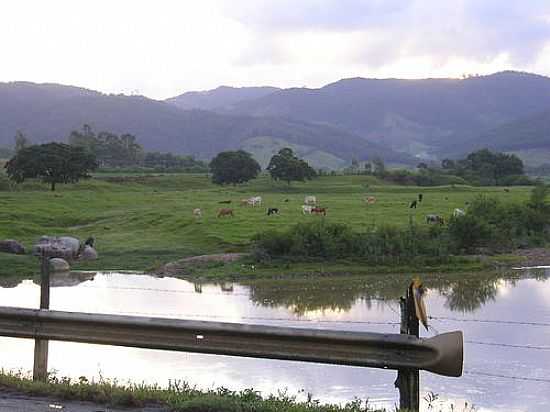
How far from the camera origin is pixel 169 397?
882 cm

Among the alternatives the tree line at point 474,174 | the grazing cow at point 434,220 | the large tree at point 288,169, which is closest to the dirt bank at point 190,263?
the grazing cow at point 434,220

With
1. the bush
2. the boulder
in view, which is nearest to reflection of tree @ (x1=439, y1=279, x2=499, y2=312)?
the bush

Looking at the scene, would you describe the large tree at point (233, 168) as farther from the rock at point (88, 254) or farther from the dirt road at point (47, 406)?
the dirt road at point (47, 406)

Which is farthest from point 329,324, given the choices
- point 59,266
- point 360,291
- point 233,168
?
point 233,168

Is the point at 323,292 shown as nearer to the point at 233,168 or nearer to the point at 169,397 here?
the point at 169,397

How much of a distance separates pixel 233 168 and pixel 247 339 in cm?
9211

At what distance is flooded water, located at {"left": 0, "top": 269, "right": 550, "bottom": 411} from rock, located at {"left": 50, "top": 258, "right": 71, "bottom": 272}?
1.63 m

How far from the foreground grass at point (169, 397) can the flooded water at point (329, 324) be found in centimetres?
282

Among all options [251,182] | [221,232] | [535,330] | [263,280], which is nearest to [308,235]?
[263,280]

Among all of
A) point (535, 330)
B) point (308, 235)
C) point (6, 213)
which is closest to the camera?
point (535, 330)

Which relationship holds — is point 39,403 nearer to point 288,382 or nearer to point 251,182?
point 288,382

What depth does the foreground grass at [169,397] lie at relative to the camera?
330 inches

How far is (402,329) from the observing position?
8898mm

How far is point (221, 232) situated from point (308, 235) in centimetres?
786
